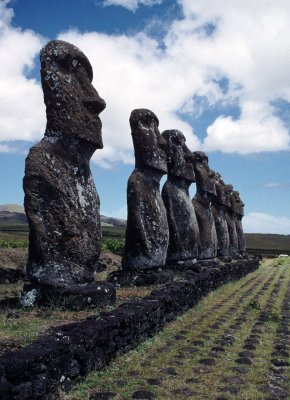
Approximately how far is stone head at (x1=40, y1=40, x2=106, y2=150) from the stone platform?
7.50 feet

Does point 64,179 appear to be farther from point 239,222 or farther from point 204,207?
point 239,222

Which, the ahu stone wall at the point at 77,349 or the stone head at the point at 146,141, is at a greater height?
the stone head at the point at 146,141

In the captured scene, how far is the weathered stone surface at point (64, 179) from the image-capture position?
291 inches

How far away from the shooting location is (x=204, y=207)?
57.3 feet

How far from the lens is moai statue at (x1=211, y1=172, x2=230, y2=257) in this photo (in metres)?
21.0

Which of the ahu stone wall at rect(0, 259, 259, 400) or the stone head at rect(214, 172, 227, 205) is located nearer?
the ahu stone wall at rect(0, 259, 259, 400)

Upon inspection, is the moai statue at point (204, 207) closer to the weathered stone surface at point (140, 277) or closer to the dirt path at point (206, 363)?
the weathered stone surface at point (140, 277)

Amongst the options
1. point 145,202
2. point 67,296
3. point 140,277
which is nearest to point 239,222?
point 145,202

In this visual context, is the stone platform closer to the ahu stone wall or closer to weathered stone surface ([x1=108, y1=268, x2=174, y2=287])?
the ahu stone wall

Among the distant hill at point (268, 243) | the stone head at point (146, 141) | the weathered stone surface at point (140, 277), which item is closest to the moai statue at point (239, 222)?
the stone head at point (146, 141)

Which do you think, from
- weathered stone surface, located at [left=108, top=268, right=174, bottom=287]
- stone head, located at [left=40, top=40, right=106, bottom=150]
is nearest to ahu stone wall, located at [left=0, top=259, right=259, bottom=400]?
weathered stone surface, located at [left=108, top=268, right=174, bottom=287]

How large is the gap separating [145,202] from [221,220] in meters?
10.9

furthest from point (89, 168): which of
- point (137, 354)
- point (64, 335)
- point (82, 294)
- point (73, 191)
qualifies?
point (64, 335)

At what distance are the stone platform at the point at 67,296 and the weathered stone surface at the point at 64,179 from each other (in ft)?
0.46
